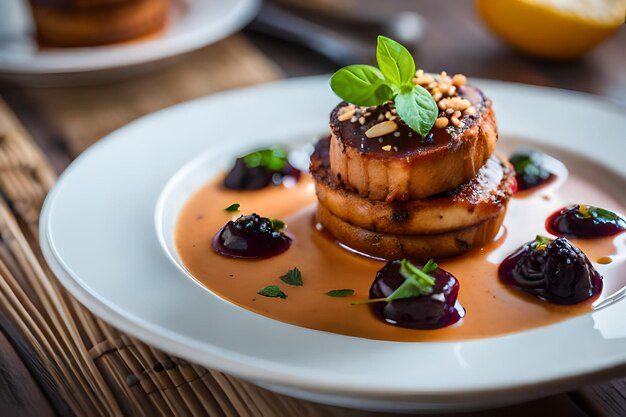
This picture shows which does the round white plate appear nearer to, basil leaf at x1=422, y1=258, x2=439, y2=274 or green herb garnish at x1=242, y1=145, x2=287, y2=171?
green herb garnish at x1=242, y1=145, x2=287, y2=171

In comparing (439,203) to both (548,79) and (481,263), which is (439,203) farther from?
(548,79)

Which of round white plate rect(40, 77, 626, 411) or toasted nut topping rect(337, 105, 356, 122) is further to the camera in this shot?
toasted nut topping rect(337, 105, 356, 122)

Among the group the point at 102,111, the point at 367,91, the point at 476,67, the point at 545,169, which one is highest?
the point at 367,91

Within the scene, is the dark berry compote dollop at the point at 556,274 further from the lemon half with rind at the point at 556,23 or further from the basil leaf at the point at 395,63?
the lemon half with rind at the point at 556,23

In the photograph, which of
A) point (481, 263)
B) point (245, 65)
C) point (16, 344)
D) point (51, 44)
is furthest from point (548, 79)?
point (16, 344)

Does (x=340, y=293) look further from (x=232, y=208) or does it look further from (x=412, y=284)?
(x=232, y=208)

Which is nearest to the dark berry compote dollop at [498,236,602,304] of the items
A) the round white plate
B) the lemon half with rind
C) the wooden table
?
the round white plate

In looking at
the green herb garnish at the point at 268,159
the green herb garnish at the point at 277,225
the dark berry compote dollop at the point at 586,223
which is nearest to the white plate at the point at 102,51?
the green herb garnish at the point at 268,159
